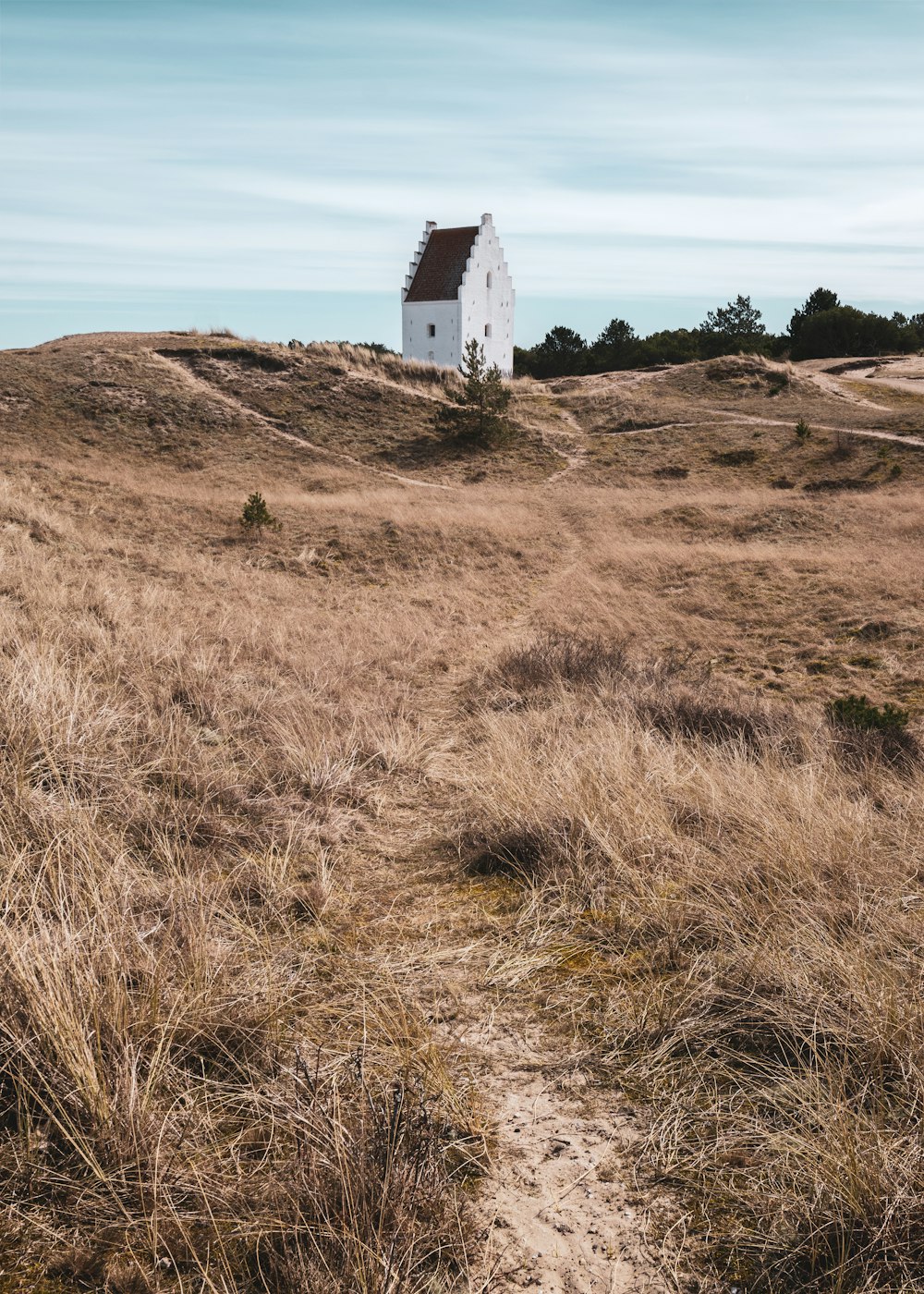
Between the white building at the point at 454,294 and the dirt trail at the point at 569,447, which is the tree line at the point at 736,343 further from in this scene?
the dirt trail at the point at 569,447

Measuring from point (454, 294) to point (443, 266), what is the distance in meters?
2.94

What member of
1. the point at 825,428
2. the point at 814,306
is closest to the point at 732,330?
the point at 814,306

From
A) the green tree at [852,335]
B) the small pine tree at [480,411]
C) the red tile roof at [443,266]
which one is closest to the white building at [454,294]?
the red tile roof at [443,266]

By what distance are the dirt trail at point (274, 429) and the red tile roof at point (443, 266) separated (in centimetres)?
2126

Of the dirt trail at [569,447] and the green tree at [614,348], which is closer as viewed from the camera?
the dirt trail at [569,447]

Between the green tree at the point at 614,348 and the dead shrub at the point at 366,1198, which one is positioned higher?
the green tree at the point at 614,348

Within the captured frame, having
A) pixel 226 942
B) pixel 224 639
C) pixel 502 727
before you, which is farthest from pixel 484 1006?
pixel 224 639

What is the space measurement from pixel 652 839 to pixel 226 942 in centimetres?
220

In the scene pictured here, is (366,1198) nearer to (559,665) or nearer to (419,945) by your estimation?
(419,945)

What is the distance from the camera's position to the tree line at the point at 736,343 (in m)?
51.4

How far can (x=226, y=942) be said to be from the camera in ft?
10.9

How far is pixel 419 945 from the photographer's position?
358 centimetres

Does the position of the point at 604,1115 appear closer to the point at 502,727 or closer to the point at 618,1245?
the point at 618,1245

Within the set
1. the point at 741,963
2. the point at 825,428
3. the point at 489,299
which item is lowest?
the point at 741,963
